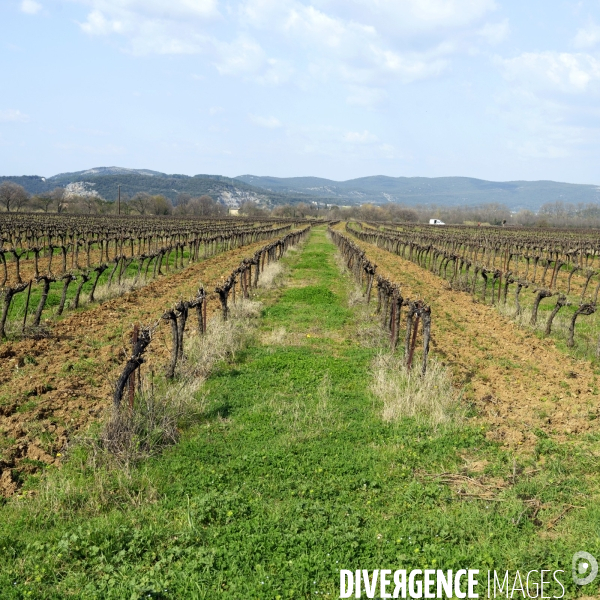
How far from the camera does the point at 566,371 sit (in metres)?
10.4

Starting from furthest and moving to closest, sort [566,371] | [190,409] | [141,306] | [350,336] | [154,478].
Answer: [141,306] → [350,336] → [566,371] → [190,409] → [154,478]

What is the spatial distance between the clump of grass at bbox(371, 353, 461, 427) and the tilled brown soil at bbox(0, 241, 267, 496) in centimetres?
421

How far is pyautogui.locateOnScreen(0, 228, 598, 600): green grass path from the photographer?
4.48 metres

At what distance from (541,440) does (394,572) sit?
3.69 m

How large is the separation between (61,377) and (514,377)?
334 inches

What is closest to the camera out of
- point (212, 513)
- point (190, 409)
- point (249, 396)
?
point (212, 513)

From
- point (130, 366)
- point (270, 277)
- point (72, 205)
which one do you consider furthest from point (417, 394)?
point (72, 205)

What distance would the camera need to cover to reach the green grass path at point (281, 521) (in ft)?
14.7

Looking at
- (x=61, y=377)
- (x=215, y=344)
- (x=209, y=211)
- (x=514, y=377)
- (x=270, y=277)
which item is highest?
(x=209, y=211)

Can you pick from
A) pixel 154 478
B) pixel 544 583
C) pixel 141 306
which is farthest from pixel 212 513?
pixel 141 306

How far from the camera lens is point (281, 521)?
5262 millimetres

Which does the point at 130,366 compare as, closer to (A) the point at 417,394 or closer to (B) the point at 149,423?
(B) the point at 149,423

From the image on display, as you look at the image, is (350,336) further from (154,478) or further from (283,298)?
(154,478)

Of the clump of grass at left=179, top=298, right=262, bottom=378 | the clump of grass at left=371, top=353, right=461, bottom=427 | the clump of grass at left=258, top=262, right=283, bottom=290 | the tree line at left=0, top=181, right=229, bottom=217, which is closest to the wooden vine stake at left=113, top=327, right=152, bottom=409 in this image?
the clump of grass at left=179, top=298, right=262, bottom=378
